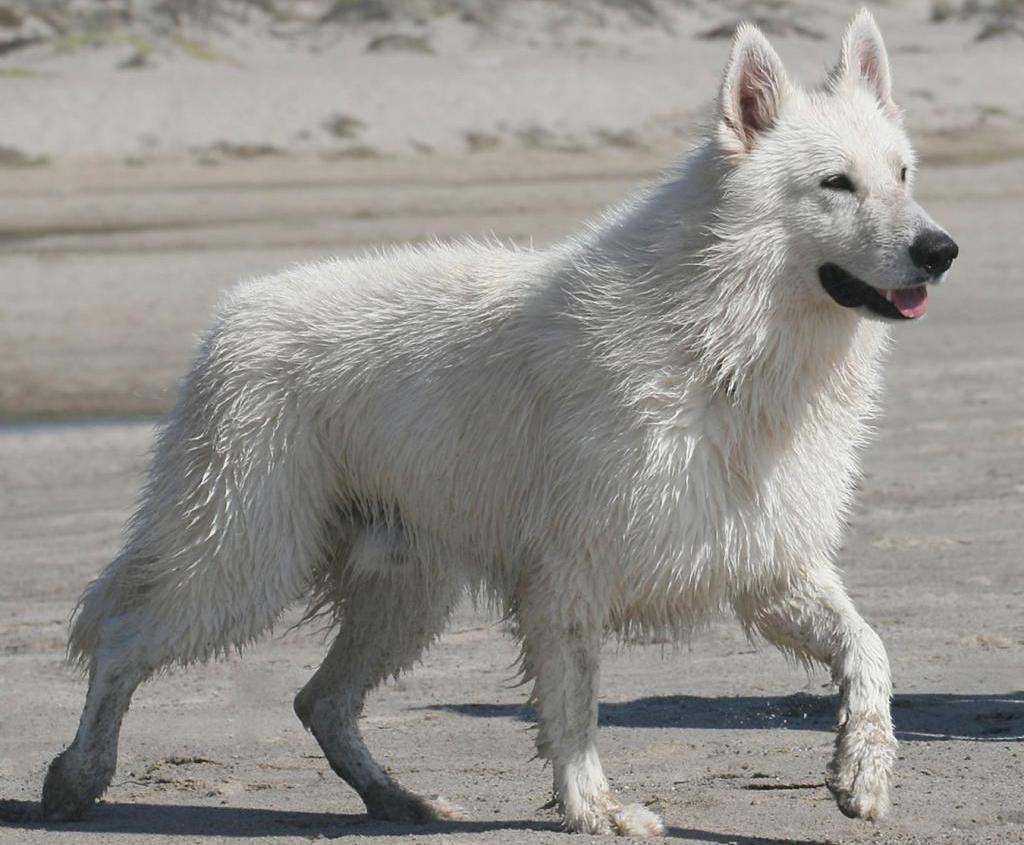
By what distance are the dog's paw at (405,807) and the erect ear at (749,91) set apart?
199 cm

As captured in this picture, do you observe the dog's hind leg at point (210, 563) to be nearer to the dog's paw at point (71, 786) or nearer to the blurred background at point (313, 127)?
the dog's paw at point (71, 786)

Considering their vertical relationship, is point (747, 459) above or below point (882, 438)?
above

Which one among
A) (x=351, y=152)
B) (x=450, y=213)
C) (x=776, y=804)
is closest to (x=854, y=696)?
(x=776, y=804)

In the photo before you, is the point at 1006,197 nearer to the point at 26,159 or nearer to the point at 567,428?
the point at 26,159

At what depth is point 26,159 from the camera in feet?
82.3

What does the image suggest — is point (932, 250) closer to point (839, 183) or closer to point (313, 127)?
point (839, 183)

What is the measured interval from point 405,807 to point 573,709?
0.72 m

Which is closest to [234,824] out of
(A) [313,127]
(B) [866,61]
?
(B) [866,61]

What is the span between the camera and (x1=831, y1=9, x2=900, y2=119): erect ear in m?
5.51

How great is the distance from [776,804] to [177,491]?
1908mm

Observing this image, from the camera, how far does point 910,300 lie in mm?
5160

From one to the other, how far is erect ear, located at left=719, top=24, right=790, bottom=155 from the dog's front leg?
4.16 feet

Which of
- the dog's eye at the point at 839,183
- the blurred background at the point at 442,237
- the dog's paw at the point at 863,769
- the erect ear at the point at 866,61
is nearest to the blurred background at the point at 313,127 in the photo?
the blurred background at the point at 442,237

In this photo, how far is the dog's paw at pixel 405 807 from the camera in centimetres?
571
